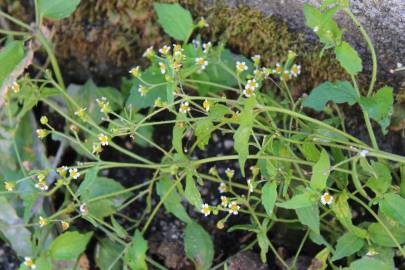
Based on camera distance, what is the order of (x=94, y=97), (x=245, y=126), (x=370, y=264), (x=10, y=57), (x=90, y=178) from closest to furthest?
(x=245, y=126)
(x=370, y=264)
(x=90, y=178)
(x=10, y=57)
(x=94, y=97)

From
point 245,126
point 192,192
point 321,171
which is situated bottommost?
point 192,192

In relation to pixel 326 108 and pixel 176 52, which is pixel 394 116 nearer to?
pixel 326 108

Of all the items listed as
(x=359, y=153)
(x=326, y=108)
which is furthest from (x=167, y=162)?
(x=359, y=153)

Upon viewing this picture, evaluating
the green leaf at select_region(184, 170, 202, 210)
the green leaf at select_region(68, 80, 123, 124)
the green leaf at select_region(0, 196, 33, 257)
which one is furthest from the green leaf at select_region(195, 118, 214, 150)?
the green leaf at select_region(0, 196, 33, 257)

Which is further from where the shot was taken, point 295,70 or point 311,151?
point 295,70

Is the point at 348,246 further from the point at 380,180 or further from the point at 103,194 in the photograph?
the point at 103,194

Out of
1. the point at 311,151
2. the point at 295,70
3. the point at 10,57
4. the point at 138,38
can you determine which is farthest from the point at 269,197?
the point at 138,38
